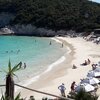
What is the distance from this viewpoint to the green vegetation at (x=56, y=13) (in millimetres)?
97769

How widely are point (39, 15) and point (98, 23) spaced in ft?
72.8

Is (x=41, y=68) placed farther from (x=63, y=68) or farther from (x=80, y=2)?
(x=80, y=2)

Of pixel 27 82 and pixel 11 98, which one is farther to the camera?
pixel 27 82

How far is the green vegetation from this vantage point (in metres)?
97.8

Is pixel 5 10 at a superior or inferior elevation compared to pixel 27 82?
superior

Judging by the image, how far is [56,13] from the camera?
108 m

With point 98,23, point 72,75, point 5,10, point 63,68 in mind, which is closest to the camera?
point 72,75

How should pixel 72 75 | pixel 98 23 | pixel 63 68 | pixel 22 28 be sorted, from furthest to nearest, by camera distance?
1. pixel 22 28
2. pixel 98 23
3. pixel 63 68
4. pixel 72 75

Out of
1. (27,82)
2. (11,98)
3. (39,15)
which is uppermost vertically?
(39,15)

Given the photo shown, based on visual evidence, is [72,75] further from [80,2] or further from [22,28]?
[80,2]

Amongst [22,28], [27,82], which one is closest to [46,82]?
[27,82]

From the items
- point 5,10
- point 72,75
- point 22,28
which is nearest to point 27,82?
point 72,75

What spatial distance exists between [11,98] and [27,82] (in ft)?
62.2

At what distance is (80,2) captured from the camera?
11800 cm
